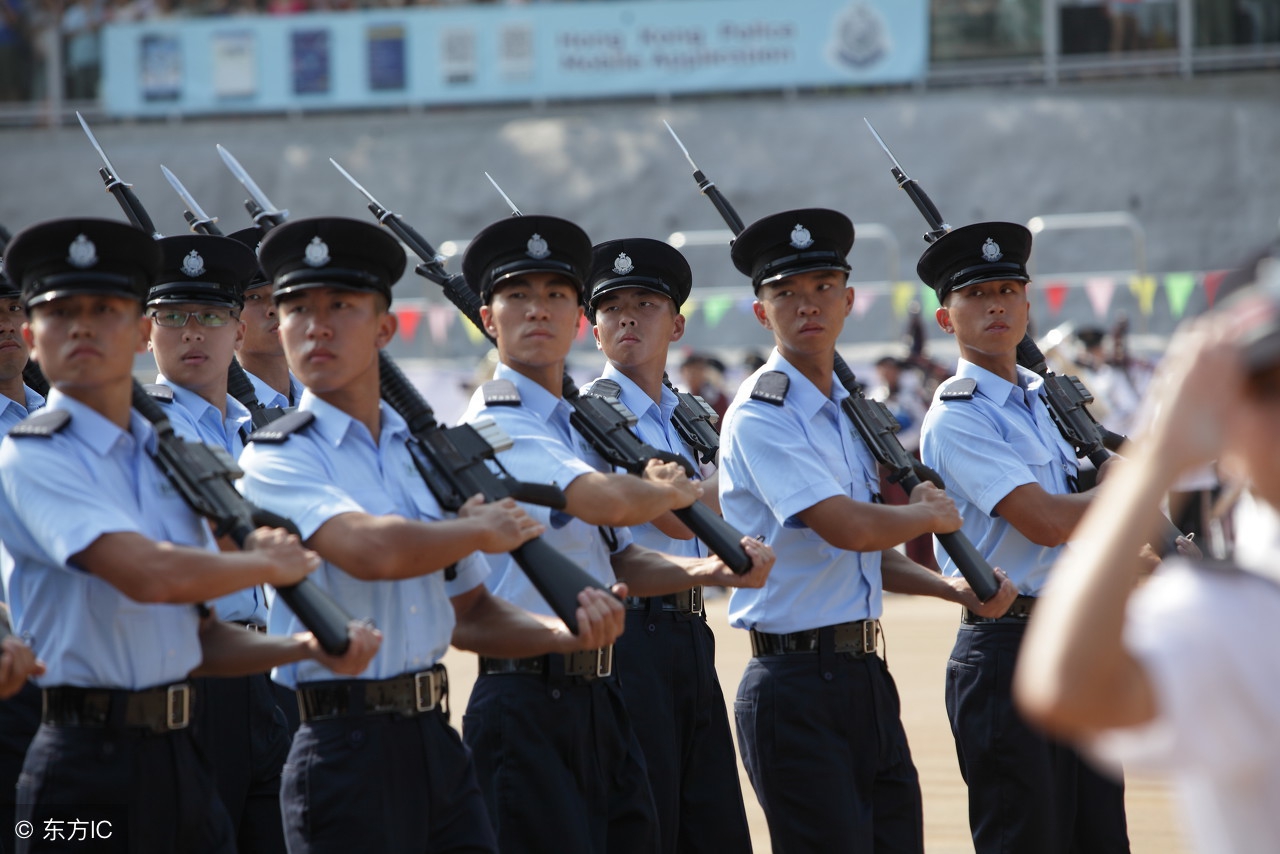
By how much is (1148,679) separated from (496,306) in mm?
2813

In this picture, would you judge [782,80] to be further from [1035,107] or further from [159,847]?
[159,847]

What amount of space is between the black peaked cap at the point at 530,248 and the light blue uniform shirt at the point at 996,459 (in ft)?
4.07

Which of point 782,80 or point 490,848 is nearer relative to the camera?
point 490,848

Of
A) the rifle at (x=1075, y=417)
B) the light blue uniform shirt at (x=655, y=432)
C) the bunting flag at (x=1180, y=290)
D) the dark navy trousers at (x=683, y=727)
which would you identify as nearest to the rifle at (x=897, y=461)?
the rifle at (x=1075, y=417)

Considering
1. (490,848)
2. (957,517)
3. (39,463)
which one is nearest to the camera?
(39,463)

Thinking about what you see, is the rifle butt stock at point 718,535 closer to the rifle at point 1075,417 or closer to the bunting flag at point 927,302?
the rifle at point 1075,417

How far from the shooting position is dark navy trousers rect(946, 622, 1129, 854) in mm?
4469

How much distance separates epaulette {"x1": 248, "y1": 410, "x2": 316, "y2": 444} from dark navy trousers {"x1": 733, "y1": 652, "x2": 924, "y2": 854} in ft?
4.84

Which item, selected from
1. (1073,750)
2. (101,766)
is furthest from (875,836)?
(101,766)

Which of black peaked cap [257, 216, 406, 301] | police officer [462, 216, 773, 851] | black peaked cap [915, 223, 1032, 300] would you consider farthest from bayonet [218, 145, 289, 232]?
black peaked cap [915, 223, 1032, 300]

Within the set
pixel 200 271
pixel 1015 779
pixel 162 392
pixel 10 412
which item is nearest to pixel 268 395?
pixel 200 271

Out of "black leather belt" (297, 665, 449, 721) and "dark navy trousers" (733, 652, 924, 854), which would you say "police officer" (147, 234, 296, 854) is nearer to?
"black leather belt" (297, 665, 449, 721)

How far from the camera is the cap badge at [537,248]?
4.26 meters

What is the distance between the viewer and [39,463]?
10.5 feet
